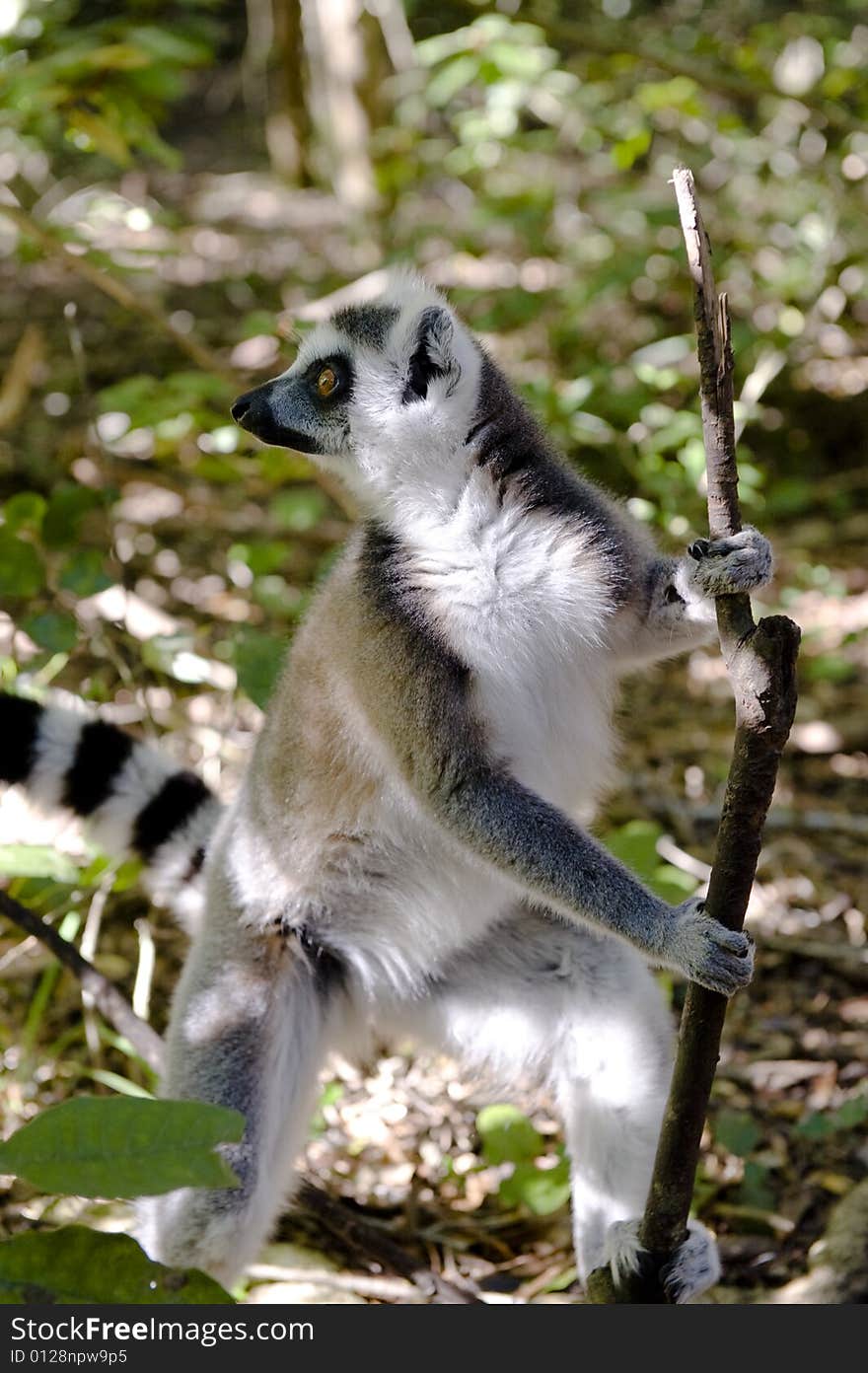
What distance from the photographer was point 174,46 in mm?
4062

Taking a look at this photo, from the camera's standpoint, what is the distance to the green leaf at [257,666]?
354 centimetres

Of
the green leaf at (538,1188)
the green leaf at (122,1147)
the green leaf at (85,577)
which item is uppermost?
the green leaf at (122,1147)

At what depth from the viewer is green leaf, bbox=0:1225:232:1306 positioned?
1.70m

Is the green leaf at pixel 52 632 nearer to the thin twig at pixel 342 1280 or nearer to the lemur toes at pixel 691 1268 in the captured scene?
the thin twig at pixel 342 1280

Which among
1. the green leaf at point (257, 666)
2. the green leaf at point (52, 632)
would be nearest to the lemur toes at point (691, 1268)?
the green leaf at point (257, 666)

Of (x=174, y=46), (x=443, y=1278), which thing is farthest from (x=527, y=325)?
(x=443, y=1278)

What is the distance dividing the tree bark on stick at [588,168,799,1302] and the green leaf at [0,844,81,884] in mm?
Result: 1670

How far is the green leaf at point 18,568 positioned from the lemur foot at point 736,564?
7.53 feet

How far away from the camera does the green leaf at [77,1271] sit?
170 cm

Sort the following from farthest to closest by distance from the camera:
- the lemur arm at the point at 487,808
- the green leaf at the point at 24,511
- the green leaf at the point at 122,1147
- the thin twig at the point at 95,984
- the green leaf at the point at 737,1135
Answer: the green leaf at the point at 24,511 → the green leaf at the point at 737,1135 → the thin twig at the point at 95,984 → the lemur arm at the point at 487,808 → the green leaf at the point at 122,1147

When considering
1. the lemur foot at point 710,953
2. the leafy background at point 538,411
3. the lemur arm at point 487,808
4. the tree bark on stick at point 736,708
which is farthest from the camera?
the leafy background at point 538,411

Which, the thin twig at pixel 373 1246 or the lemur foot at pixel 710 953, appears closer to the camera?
the lemur foot at pixel 710 953

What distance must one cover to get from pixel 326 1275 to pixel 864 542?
15.5 feet

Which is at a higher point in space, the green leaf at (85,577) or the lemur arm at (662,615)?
the lemur arm at (662,615)
